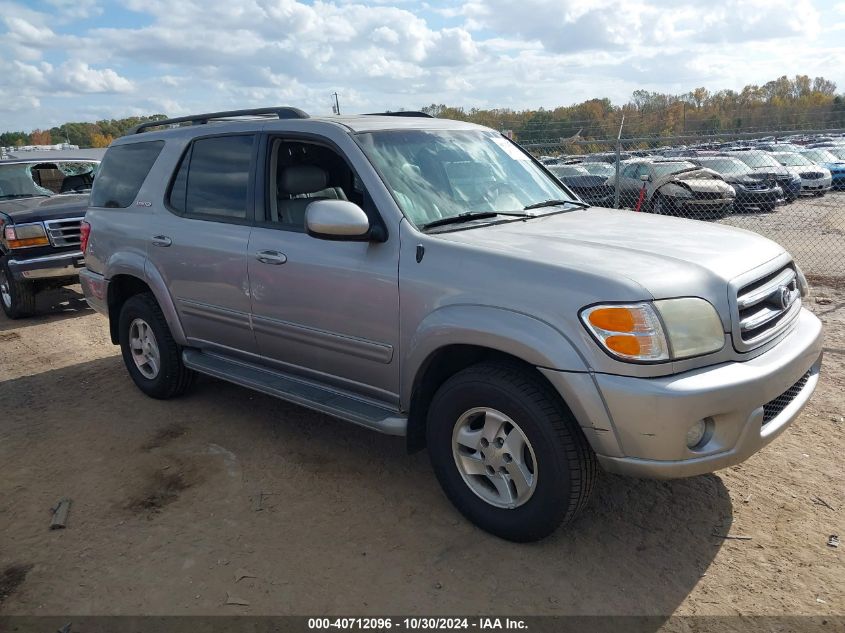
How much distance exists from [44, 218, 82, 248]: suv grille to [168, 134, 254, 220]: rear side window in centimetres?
426

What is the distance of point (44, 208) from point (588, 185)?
33.8ft

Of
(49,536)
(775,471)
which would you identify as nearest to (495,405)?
(775,471)

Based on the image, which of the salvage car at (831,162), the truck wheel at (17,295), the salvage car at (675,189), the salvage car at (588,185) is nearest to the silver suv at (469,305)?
the truck wheel at (17,295)

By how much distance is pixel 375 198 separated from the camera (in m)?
3.55

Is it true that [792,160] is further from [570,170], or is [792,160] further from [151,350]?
[151,350]

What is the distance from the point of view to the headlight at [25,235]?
809cm

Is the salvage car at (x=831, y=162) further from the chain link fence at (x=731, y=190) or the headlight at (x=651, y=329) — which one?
the headlight at (x=651, y=329)

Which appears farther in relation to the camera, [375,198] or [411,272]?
[375,198]

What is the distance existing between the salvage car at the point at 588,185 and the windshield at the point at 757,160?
21.3 feet

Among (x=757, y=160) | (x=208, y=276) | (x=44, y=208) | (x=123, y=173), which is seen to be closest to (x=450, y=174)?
(x=208, y=276)

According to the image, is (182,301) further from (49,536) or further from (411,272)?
(411,272)

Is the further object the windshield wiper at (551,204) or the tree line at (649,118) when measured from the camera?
the tree line at (649,118)

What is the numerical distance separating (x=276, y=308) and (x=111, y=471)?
4.67ft

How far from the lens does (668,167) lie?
1488 cm
